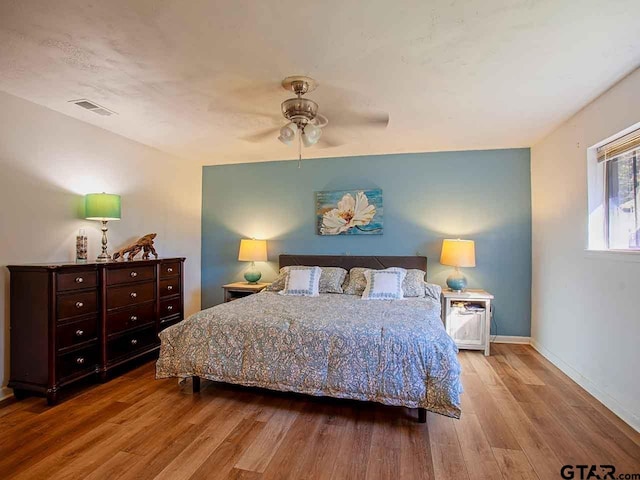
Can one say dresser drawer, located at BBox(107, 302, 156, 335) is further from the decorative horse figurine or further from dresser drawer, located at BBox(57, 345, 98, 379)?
the decorative horse figurine

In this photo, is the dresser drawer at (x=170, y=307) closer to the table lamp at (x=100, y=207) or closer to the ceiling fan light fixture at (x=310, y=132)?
the table lamp at (x=100, y=207)

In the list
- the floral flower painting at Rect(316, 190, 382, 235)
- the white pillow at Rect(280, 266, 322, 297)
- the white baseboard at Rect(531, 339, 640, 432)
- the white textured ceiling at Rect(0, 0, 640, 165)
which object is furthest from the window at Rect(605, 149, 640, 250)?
the white pillow at Rect(280, 266, 322, 297)

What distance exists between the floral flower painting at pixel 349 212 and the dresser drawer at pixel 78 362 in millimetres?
2853

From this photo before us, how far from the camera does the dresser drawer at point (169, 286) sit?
3.65 metres

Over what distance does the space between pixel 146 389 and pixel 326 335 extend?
1671mm

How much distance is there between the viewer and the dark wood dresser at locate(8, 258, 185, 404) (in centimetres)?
254

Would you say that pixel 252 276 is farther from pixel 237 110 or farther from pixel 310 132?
pixel 310 132

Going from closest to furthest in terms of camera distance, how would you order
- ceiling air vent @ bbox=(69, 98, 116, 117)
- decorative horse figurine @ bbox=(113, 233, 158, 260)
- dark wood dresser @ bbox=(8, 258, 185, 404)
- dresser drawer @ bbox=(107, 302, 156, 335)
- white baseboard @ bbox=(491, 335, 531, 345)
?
dark wood dresser @ bbox=(8, 258, 185, 404), ceiling air vent @ bbox=(69, 98, 116, 117), dresser drawer @ bbox=(107, 302, 156, 335), decorative horse figurine @ bbox=(113, 233, 158, 260), white baseboard @ bbox=(491, 335, 531, 345)

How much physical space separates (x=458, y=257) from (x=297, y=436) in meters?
2.62

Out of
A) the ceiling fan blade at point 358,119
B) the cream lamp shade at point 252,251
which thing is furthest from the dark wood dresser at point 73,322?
the ceiling fan blade at point 358,119

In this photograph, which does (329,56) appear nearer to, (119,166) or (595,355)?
(119,166)

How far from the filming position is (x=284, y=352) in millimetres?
2449

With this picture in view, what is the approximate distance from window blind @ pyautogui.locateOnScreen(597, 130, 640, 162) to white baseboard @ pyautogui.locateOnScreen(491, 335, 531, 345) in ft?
7.40

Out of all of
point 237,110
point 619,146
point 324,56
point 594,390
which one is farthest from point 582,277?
point 237,110
